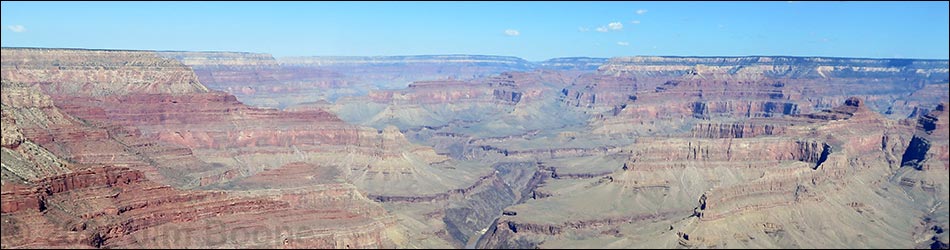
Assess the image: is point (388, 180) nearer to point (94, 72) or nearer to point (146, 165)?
point (146, 165)

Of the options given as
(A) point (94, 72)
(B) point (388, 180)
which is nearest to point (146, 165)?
(B) point (388, 180)

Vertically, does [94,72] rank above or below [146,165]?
above

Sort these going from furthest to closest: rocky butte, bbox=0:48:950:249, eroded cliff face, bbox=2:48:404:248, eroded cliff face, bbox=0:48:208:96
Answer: eroded cliff face, bbox=0:48:208:96
rocky butte, bbox=0:48:950:249
eroded cliff face, bbox=2:48:404:248

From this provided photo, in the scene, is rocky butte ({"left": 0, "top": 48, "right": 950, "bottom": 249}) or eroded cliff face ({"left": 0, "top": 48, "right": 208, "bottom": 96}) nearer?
rocky butte ({"left": 0, "top": 48, "right": 950, "bottom": 249})

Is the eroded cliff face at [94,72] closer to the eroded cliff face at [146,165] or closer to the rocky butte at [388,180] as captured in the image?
the eroded cliff face at [146,165]

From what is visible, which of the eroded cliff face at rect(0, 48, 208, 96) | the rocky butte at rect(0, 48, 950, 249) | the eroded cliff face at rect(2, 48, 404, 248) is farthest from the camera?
the eroded cliff face at rect(0, 48, 208, 96)

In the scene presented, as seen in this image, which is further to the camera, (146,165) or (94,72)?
(94,72)

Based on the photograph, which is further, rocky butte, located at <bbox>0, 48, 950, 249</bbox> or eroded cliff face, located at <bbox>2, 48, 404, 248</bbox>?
rocky butte, located at <bbox>0, 48, 950, 249</bbox>

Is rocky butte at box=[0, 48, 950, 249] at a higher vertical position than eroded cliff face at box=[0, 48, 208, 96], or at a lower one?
lower

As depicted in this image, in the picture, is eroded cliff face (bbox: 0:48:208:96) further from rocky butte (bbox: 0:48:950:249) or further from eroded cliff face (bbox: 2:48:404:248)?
rocky butte (bbox: 0:48:950:249)

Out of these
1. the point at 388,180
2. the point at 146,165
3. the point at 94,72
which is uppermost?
the point at 94,72

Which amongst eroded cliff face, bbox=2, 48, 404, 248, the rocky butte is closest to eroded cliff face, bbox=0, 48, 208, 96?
eroded cliff face, bbox=2, 48, 404, 248

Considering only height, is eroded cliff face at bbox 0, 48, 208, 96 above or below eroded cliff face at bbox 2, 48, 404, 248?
above

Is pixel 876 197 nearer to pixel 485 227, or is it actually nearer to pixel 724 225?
pixel 724 225
